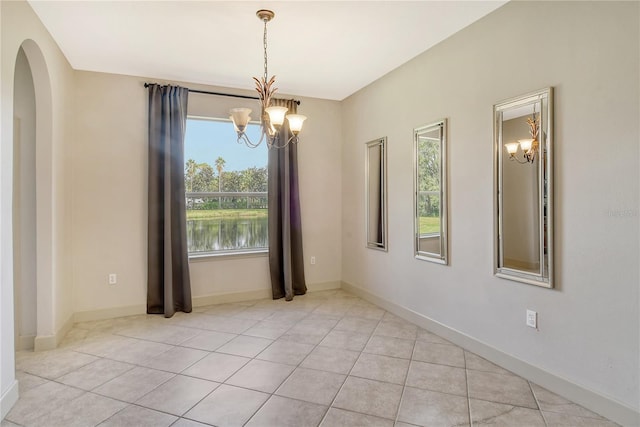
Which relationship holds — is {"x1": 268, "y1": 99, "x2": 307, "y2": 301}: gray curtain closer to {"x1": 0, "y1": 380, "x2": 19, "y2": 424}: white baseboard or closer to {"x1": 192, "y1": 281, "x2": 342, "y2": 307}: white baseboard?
{"x1": 192, "y1": 281, "x2": 342, "y2": 307}: white baseboard

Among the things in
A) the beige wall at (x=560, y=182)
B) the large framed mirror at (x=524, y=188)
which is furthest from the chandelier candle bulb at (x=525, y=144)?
the beige wall at (x=560, y=182)

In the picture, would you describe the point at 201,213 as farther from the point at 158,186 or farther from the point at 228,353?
the point at 228,353

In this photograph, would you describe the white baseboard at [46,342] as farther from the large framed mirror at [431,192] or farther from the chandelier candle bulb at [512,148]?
the chandelier candle bulb at [512,148]

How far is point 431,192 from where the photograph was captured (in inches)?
133

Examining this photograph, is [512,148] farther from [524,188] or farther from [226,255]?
[226,255]

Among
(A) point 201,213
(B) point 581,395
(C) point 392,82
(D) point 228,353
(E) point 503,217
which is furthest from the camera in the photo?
(A) point 201,213

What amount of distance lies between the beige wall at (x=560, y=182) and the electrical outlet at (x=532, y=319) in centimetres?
4

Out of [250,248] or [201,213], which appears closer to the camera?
[201,213]

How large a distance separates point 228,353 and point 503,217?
2486 millimetres

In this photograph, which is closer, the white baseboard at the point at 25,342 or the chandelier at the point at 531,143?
the chandelier at the point at 531,143

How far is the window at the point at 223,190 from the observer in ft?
14.2

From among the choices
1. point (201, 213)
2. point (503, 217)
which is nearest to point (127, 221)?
point (201, 213)

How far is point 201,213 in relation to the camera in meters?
4.39

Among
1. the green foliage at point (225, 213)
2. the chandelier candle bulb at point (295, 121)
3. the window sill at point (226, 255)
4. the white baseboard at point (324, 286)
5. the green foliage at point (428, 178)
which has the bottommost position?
the white baseboard at point (324, 286)
